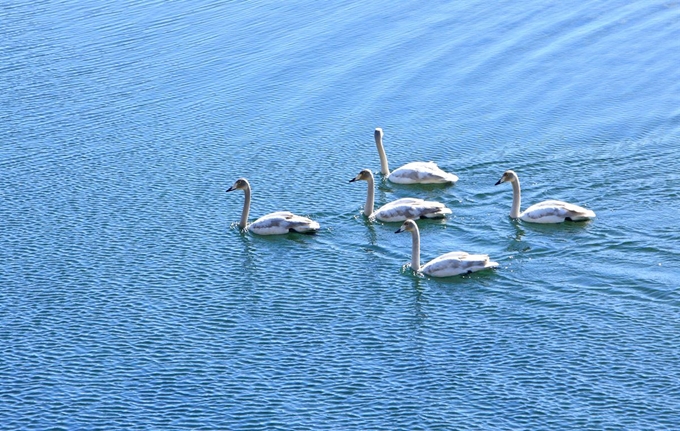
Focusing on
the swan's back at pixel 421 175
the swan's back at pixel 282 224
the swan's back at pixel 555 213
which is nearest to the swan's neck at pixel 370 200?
the swan's back at pixel 282 224

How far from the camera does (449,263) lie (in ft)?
86.9

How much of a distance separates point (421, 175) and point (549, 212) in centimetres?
422

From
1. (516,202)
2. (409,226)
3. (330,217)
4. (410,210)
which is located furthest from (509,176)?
(330,217)

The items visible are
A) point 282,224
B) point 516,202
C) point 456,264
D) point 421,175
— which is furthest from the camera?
point 421,175

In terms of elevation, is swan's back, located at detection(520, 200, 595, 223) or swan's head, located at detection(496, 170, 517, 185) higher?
swan's head, located at detection(496, 170, 517, 185)

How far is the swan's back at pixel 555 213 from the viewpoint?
28516 millimetres

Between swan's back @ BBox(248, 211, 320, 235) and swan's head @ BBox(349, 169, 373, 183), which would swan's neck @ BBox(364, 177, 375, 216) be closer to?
swan's head @ BBox(349, 169, 373, 183)

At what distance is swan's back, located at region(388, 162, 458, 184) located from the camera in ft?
103

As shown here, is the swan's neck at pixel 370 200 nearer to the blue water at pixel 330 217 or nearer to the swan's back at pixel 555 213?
the blue water at pixel 330 217

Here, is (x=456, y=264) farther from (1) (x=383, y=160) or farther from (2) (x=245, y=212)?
(1) (x=383, y=160)

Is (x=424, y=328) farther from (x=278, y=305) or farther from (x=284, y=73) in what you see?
(x=284, y=73)

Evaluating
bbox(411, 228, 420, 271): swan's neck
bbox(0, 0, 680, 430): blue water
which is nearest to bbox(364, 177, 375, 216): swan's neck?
bbox(0, 0, 680, 430): blue water

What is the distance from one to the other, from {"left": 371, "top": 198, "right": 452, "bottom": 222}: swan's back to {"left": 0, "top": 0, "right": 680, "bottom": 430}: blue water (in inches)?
10.4

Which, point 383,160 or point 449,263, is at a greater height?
point 383,160
